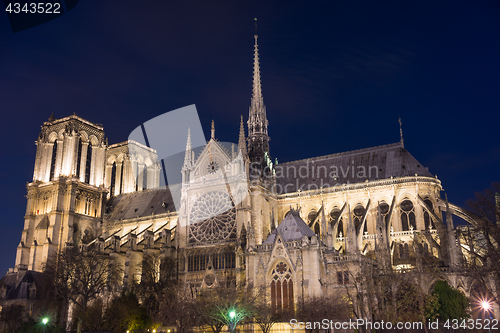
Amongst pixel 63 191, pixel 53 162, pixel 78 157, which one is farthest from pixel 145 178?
pixel 63 191

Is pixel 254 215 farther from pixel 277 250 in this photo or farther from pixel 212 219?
pixel 277 250

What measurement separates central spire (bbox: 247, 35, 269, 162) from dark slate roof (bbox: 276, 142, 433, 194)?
4375mm

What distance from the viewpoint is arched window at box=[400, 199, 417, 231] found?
46.8m

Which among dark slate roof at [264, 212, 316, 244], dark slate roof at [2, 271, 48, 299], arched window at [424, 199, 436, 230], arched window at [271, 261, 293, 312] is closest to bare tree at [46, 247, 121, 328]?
dark slate roof at [2, 271, 48, 299]

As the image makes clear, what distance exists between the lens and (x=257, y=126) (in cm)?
5800

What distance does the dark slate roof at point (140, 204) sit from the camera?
62.7m

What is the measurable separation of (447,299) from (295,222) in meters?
13.3

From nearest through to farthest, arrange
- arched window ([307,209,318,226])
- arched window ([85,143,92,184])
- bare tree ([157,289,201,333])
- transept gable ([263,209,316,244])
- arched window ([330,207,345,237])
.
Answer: bare tree ([157,289,201,333]), transept gable ([263,209,316,244]), arched window ([330,207,345,237]), arched window ([307,209,318,226]), arched window ([85,143,92,184])

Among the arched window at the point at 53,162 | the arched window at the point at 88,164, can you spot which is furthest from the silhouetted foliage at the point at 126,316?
the arched window at the point at 88,164

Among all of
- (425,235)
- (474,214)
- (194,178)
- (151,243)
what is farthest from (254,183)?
(474,214)

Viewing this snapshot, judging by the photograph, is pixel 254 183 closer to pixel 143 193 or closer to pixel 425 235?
pixel 425 235

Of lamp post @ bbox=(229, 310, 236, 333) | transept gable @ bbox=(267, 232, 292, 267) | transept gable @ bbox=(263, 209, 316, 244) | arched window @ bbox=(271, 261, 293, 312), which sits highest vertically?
transept gable @ bbox=(263, 209, 316, 244)

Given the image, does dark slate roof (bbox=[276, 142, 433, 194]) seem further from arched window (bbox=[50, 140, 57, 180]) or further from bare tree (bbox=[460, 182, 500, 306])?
arched window (bbox=[50, 140, 57, 180])

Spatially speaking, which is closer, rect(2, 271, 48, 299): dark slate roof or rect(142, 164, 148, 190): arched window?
rect(2, 271, 48, 299): dark slate roof
